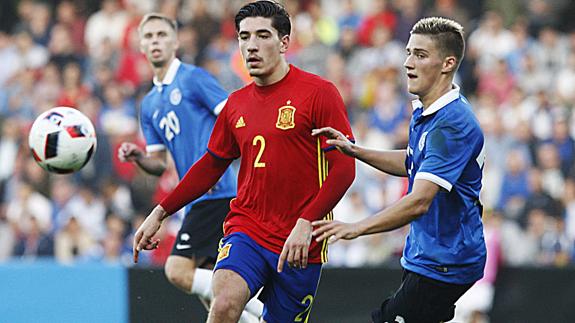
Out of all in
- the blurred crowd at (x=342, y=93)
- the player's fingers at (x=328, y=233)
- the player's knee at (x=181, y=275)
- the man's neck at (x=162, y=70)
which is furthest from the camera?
the blurred crowd at (x=342, y=93)

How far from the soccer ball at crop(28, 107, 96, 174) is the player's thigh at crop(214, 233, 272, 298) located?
5.80 ft

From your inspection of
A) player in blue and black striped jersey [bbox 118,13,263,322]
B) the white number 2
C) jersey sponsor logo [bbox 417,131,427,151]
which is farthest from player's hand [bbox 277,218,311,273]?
the white number 2

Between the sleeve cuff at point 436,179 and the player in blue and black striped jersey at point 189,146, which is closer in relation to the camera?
the sleeve cuff at point 436,179

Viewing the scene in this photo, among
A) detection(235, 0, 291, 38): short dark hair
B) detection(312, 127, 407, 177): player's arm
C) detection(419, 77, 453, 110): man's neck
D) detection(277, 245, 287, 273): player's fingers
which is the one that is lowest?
detection(277, 245, 287, 273): player's fingers

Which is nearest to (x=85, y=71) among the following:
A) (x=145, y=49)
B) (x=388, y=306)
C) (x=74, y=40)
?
(x=74, y=40)

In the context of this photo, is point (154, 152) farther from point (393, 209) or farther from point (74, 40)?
point (74, 40)

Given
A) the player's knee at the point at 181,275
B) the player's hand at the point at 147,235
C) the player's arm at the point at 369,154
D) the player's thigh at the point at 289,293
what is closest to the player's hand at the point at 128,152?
the player's knee at the point at 181,275

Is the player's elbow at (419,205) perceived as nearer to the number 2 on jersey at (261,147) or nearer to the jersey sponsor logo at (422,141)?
the jersey sponsor logo at (422,141)

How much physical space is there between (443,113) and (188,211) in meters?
3.07

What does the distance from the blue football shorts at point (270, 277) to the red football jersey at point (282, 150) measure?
2.6 inches

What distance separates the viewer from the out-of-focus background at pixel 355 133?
431 inches

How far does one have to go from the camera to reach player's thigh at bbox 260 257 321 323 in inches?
279

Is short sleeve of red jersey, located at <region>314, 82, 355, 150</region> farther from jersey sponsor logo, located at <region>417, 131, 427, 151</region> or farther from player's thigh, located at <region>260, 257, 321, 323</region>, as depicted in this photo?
player's thigh, located at <region>260, 257, 321, 323</region>

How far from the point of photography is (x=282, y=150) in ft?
22.8
